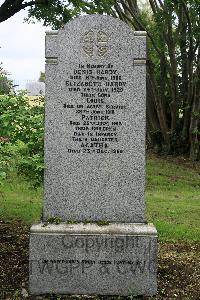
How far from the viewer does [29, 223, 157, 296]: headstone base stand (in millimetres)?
6066

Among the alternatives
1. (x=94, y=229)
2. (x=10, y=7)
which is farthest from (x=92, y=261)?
(x=10, y=7)

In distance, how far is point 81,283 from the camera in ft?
20.0

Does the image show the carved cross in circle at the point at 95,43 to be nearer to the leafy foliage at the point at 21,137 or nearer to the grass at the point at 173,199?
the leafy foliage at the point at 21,137

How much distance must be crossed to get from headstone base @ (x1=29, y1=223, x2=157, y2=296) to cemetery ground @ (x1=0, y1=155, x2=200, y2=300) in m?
0.16

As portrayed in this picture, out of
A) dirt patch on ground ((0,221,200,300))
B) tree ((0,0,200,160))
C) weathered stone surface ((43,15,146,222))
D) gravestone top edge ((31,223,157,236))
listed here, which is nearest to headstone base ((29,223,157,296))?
gravestone top edge ((31,223,157,236))

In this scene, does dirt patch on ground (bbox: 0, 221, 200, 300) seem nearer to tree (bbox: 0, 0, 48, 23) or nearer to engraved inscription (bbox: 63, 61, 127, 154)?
engraved inscription (bbox: 63, 61, 127, 154)

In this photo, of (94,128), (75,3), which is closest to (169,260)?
(94,128)

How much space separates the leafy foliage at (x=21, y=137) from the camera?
6575 mm

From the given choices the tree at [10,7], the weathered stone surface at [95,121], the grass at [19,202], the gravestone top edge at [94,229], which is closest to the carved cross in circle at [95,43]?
the weathered stone surface at [95,121]

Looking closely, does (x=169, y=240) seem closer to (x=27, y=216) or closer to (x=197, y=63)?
(x=27, y=216)

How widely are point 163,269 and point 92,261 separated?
128 centimetres

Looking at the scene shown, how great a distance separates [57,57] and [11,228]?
4088 mm

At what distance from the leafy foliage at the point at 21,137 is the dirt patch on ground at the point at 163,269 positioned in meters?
1.14

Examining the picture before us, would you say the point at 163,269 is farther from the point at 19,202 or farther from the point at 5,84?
the point at 19,202
